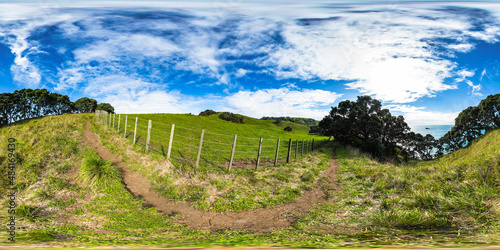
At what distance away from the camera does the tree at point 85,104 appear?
78.8m

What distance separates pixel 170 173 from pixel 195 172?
955 mm

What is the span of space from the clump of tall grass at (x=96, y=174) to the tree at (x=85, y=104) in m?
88.7

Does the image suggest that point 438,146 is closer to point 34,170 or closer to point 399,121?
point 399,121

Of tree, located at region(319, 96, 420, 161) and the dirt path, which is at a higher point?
tree, located at region(319, 96, 420, 161)

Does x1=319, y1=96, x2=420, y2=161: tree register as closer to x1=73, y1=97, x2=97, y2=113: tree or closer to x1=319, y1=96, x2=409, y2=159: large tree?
x1=319, y1=96, x2=409, y2=159: large tree

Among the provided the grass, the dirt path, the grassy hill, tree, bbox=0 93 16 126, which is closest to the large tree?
the grass

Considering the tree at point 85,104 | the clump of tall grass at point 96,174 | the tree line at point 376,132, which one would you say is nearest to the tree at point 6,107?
the tree at point 85,104

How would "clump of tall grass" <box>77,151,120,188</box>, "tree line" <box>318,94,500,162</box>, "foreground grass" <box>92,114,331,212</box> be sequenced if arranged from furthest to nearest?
"tree line" <box>318,94,500,162</box> < "clump of tall grass" <box>77,151,120,188</box> < "foreground grass" <box>92,114,331,212</box>

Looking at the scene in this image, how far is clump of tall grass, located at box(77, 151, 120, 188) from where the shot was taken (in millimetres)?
7134

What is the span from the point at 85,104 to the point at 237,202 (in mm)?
96222

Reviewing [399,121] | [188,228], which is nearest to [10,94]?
[188,228]

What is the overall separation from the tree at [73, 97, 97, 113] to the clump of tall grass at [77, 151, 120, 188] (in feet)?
291

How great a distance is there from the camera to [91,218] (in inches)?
208

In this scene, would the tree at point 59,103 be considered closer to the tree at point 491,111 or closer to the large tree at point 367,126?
the large tree at point 367,126
